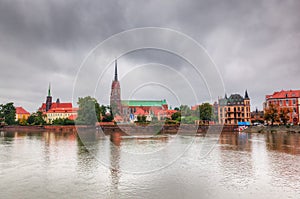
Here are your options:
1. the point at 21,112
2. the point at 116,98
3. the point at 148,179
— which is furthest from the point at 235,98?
the point at 21,112

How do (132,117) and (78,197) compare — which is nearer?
(78,197)

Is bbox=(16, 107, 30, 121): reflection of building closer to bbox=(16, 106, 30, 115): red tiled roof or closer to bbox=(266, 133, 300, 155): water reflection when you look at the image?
bbox=(16, 106, 30, 115): red tiled roof

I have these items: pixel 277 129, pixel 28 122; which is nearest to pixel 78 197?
pixel 277 129

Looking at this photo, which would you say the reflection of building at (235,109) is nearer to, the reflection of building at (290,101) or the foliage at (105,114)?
the reflection of building at (290,101)

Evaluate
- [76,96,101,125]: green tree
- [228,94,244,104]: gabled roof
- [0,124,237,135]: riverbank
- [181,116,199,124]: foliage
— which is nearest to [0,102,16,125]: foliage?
[0,124,237,135]: riverbank

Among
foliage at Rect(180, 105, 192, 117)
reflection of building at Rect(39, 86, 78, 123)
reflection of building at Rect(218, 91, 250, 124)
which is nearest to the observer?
foliage at Rect(180, 105, 192, 117)

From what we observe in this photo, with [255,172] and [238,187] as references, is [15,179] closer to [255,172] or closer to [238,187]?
[238,187]

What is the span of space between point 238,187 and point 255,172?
11.9 feet

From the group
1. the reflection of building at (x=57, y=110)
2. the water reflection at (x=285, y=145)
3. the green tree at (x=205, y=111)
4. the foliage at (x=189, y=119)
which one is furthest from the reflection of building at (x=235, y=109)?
the reflection of building at (x=57, y=110)

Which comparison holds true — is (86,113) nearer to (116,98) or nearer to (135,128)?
(116,98)

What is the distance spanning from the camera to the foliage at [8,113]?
279 ft

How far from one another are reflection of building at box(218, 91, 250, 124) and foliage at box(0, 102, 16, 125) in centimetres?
7829

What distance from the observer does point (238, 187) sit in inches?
407

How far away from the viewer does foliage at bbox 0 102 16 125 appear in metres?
85.1
